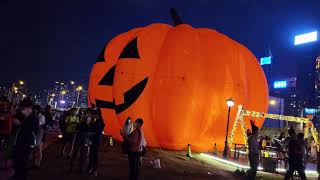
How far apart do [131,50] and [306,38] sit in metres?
94.2

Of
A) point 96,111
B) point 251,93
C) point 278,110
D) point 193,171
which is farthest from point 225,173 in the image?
point 278,110

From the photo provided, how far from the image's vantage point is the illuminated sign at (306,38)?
99.8 m

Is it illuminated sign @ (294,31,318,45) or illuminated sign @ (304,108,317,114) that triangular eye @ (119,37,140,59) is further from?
illuminated sign @ (304,108,317,114)

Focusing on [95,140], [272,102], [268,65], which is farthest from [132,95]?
[268,65]

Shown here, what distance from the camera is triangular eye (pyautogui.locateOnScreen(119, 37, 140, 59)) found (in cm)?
1958

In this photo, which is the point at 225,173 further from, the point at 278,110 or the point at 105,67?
the point at 278,110

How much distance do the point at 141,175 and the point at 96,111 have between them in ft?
8.80

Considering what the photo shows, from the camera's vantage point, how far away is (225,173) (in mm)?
14352

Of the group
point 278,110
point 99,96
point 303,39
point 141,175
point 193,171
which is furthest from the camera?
point 278,110

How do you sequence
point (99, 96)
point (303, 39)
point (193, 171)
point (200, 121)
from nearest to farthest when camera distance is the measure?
point (193, 171) → point (200, 121) → point (99, 96) → point (303, 39)

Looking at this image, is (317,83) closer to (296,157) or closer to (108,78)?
(108,78)

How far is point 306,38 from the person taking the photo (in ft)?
336

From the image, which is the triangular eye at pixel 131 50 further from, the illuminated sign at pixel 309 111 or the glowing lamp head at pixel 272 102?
the glowing lamp head at pixel 272 102

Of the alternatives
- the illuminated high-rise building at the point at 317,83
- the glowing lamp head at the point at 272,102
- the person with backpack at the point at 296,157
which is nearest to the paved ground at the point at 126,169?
the person with backpack at the point at 296,157
